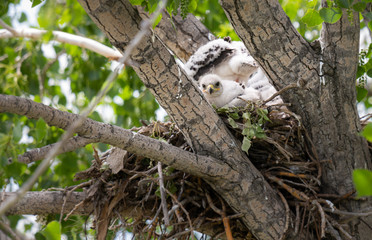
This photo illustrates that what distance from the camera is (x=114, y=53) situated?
397 centimetres

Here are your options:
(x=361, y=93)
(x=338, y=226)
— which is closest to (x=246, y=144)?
(x=338, y=226)

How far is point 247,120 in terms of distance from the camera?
2793 mm

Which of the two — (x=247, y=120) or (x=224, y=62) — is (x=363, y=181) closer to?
(x=247, y=120)

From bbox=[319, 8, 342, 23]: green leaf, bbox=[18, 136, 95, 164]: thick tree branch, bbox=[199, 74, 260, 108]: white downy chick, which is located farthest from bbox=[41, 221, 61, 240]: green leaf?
bbox=[199, 74, 260, 108]: white downy chick

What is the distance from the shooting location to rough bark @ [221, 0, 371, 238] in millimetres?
2533

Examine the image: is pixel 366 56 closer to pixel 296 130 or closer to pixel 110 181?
pixel 296 130

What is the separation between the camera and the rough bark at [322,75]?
8.31 feet

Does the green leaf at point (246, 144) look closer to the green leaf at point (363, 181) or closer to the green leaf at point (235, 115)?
the green leaf at point (235, 115)

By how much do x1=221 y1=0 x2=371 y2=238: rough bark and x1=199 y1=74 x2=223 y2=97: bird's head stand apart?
994 mm

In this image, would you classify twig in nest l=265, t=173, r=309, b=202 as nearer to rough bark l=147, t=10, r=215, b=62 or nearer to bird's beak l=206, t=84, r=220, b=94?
bird's beak l=206, t=84, r=220, b=94

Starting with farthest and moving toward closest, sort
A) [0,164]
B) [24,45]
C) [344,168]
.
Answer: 1. [24,45]
2. [0,164]
3. [344,168]

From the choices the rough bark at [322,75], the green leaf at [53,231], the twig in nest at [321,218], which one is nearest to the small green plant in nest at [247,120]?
the rough bark at [322,75]

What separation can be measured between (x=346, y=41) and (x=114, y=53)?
2.10m

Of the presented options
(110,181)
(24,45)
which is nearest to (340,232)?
(110,181)
